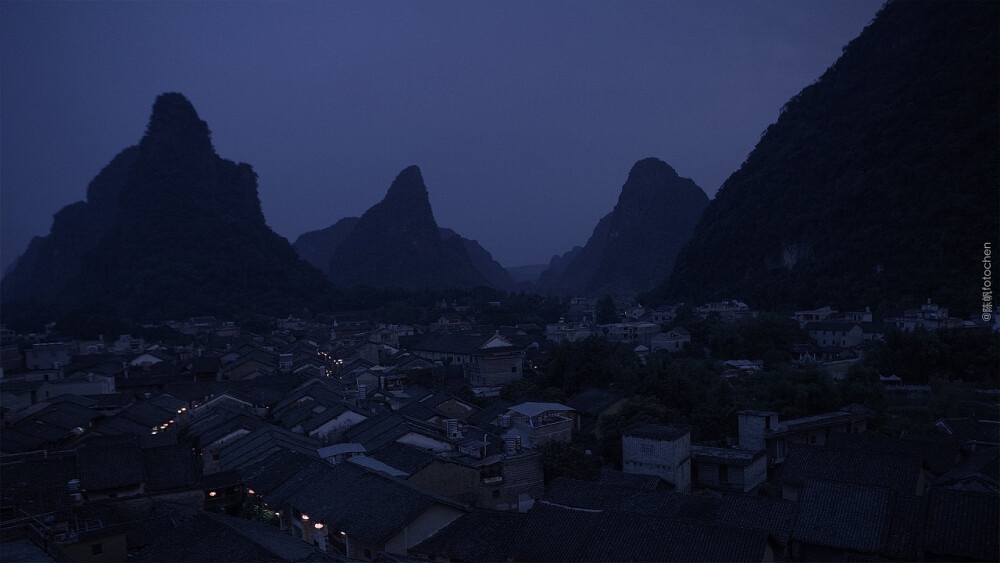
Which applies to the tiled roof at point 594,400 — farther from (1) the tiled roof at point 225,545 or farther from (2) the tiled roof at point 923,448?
(1) the tiled roof at point 225,545

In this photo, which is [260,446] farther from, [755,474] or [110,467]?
[755,474]

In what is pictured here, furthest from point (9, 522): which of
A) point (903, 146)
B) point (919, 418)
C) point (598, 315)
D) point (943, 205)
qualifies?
point (903, 146)

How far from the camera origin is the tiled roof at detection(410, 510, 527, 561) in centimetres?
855

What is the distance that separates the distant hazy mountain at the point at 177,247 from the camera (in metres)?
55.7

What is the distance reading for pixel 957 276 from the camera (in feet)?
105

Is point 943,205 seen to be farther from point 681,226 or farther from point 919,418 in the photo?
point 681,226

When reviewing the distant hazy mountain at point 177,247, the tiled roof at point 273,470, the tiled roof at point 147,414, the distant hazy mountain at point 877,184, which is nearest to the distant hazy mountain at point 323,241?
the distant hazy mountain at point 177,247

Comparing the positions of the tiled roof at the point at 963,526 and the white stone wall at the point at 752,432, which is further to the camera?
the white stone wall at the point at 752,432

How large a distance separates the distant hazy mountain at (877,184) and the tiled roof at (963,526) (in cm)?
2764

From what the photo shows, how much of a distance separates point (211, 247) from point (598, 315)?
130ft

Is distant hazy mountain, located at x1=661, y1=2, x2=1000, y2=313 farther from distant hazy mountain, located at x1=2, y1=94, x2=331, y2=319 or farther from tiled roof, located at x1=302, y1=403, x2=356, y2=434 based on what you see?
distant hazy mountain, located at x1=2, y1=94, x2=331, y2=319

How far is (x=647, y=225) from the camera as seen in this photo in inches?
3831

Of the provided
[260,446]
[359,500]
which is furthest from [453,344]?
[359,500]

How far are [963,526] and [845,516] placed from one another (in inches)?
51.1
